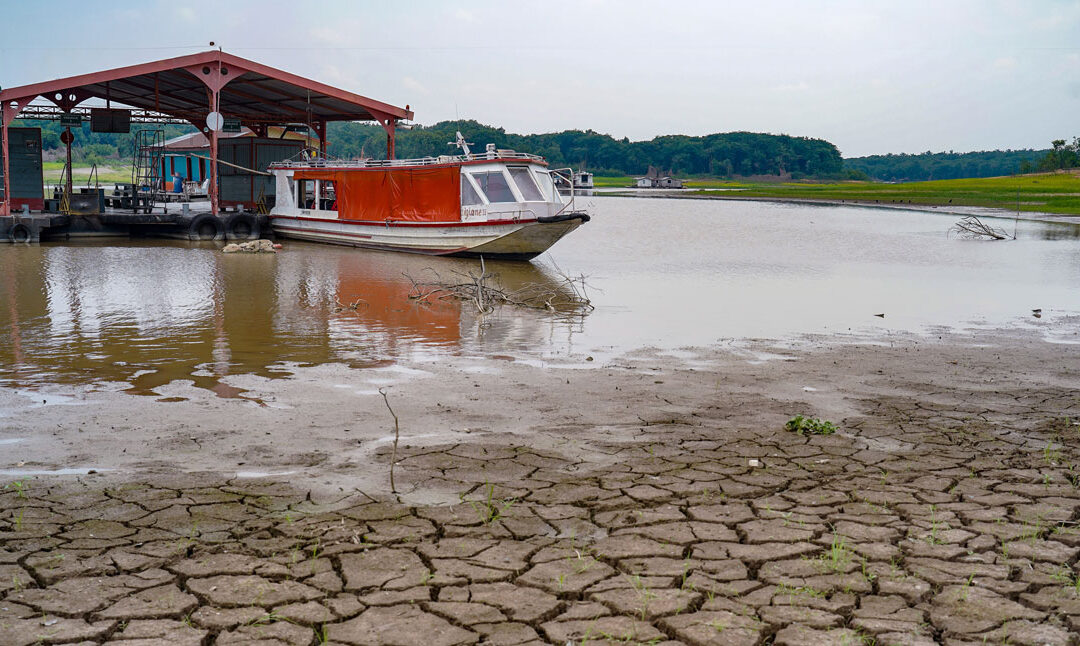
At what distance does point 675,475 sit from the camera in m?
5.46

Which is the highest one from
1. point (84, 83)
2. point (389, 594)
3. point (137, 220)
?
point (84, 83)

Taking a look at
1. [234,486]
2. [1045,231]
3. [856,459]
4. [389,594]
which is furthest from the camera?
[1045,231]

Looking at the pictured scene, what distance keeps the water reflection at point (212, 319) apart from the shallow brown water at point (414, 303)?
0.13ft

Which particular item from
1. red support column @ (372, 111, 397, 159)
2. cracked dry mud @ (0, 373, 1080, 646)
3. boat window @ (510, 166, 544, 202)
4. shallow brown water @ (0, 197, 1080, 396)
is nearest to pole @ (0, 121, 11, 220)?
shallow brown water @ (0, 197, 1080, 396)

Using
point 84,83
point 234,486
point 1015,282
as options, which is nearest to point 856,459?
point 234,486

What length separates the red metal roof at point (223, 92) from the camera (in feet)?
81.4

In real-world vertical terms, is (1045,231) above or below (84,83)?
below

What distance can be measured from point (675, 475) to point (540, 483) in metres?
0.82

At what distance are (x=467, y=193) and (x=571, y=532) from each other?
18.0m

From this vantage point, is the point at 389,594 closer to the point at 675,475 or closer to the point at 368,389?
the point at 675,475

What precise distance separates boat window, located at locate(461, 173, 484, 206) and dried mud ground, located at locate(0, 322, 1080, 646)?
49.1 feet

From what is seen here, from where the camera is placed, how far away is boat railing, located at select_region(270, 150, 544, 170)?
2152 centimetres

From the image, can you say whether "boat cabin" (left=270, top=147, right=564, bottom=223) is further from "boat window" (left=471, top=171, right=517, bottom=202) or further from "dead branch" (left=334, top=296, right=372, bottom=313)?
"dead branch" (left=334, top=296, right=372, bottom=313)

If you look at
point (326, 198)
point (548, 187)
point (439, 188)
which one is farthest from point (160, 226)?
point (548, 187)
